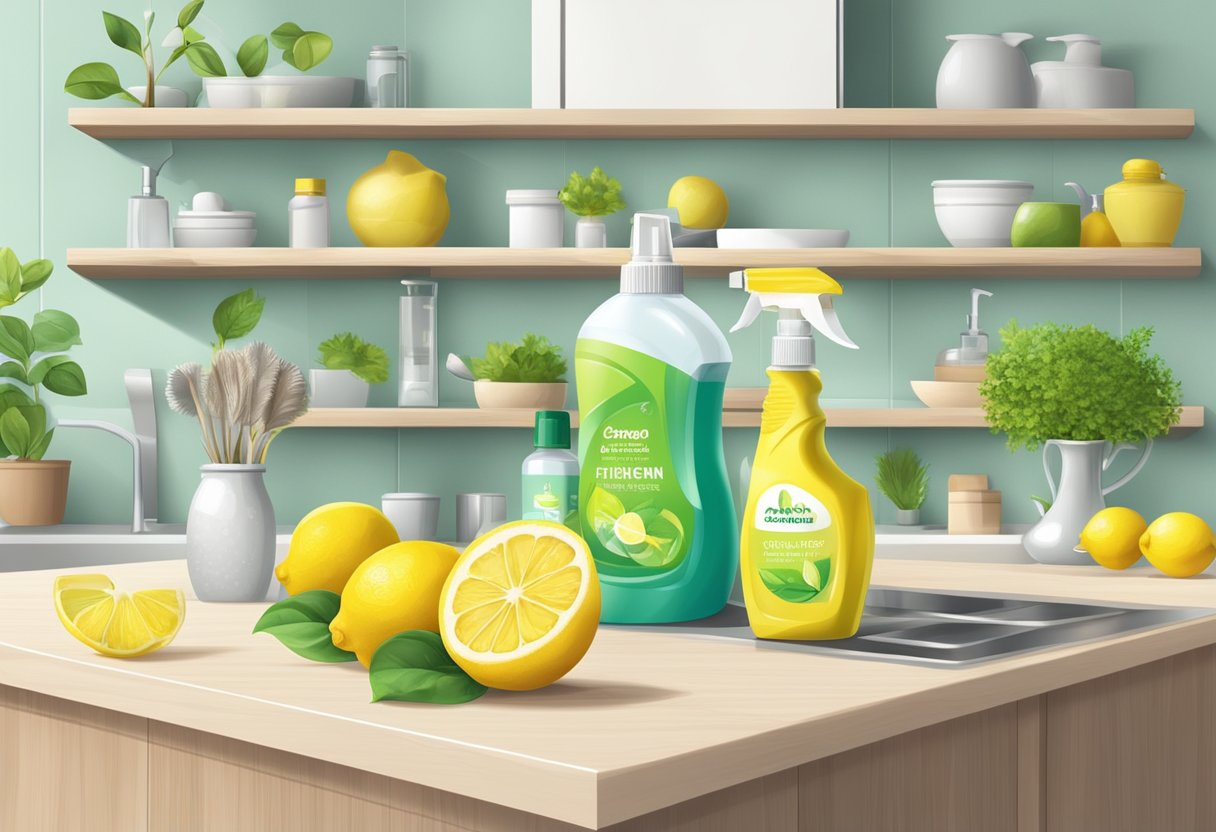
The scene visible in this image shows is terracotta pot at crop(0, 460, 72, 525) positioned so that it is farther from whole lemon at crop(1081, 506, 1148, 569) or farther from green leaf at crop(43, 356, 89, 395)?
whole lemon at crop(1081, 506, 1148, 569)

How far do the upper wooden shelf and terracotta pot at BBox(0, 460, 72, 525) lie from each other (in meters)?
0.73

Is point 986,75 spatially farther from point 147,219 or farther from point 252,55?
point 147,219

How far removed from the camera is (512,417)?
110 inches

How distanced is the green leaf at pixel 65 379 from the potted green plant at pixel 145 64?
583 mm

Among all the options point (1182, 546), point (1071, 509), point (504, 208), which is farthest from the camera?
point (504, 208)

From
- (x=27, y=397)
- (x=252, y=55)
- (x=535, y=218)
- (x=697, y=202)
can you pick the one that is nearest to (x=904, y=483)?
(x=697, y=202)

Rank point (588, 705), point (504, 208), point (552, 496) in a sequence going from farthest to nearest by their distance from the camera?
point (504, 208)
point (552, 496)
point (588, 705)

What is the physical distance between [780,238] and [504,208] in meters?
0.67

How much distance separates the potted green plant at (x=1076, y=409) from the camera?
5.24ft

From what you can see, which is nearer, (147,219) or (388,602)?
(388,602)

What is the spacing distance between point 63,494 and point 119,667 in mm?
2327

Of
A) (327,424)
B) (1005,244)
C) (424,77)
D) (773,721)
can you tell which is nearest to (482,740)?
(773,721)

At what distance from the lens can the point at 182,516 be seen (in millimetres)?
3059

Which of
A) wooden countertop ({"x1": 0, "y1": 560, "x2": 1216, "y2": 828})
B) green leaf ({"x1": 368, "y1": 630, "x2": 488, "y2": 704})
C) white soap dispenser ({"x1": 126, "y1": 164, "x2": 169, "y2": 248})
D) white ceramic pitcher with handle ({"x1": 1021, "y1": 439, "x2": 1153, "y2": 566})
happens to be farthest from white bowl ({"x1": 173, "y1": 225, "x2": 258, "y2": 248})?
green leaf ({"x1": 368, "y1": 630, "x2": 488, "y2": 704})
